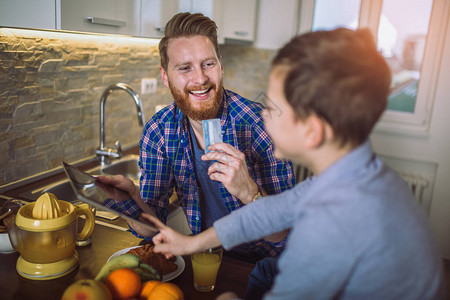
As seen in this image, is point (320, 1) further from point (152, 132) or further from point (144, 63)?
point (152, 132)

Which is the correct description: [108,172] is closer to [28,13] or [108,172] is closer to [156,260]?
[28,13]

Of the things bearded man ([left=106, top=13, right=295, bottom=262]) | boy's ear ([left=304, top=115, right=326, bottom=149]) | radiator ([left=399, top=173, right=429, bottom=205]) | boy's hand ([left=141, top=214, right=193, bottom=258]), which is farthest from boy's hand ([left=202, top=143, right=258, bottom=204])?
radiator ([left=399, top=173, right=429, bottom=205])

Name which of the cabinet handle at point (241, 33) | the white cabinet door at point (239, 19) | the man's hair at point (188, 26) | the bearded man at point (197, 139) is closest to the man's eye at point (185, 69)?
the bearded man at point (197, 139)

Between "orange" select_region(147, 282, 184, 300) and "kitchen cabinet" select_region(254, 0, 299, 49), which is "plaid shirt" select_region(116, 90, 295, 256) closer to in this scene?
"orange" select_region(147, 282, 184, 300)

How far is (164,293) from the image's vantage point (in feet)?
2.78

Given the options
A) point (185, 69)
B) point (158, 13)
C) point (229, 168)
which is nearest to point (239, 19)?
point (158, 13)

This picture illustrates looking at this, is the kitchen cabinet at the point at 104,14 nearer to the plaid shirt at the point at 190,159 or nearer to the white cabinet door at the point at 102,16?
the white cabinet door at the point at 102,16

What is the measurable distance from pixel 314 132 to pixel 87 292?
0.57 m

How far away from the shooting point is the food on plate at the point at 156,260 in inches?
40.6

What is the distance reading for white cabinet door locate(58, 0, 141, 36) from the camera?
53.6 inches

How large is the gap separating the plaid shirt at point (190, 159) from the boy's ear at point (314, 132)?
0.78m

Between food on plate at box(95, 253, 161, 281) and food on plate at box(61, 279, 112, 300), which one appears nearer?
food on plate at box(61, 279, 112, 300)

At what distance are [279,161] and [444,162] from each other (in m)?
2.06

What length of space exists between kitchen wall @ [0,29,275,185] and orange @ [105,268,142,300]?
795 millimetres
